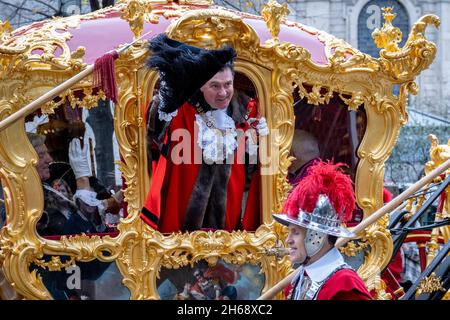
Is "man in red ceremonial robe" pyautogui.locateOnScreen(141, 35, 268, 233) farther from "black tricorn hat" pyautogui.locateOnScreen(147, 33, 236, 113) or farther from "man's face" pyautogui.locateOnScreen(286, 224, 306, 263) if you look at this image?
"man's face" pyautogui.locateOnScreen(286, 224, 306, 263)

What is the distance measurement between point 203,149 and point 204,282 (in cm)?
78

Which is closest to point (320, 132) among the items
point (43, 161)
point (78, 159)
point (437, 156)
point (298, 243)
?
point (437, 156)

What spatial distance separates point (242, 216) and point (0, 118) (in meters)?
1.55

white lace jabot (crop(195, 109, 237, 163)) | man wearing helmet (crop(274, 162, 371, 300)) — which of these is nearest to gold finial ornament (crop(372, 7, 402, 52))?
white lace jabot (crop(195, 109, 237, 163))

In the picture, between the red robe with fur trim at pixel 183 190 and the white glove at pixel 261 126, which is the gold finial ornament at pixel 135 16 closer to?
the red robe with fur trim at pixel 183 190

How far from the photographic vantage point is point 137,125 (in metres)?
7.82

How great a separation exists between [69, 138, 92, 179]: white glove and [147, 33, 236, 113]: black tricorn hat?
0.54m

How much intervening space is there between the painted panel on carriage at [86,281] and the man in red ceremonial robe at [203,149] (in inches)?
15.6

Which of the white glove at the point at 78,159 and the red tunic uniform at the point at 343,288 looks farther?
the white glove at the point at 78,159

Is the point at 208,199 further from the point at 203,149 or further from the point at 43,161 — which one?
the point at 43,161

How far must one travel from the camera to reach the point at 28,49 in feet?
25.7

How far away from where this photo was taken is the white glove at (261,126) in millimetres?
8016

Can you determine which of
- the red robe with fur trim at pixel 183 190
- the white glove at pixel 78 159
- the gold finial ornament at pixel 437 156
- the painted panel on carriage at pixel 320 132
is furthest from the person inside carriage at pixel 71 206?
the gold finial ornament at pixel 437 156
